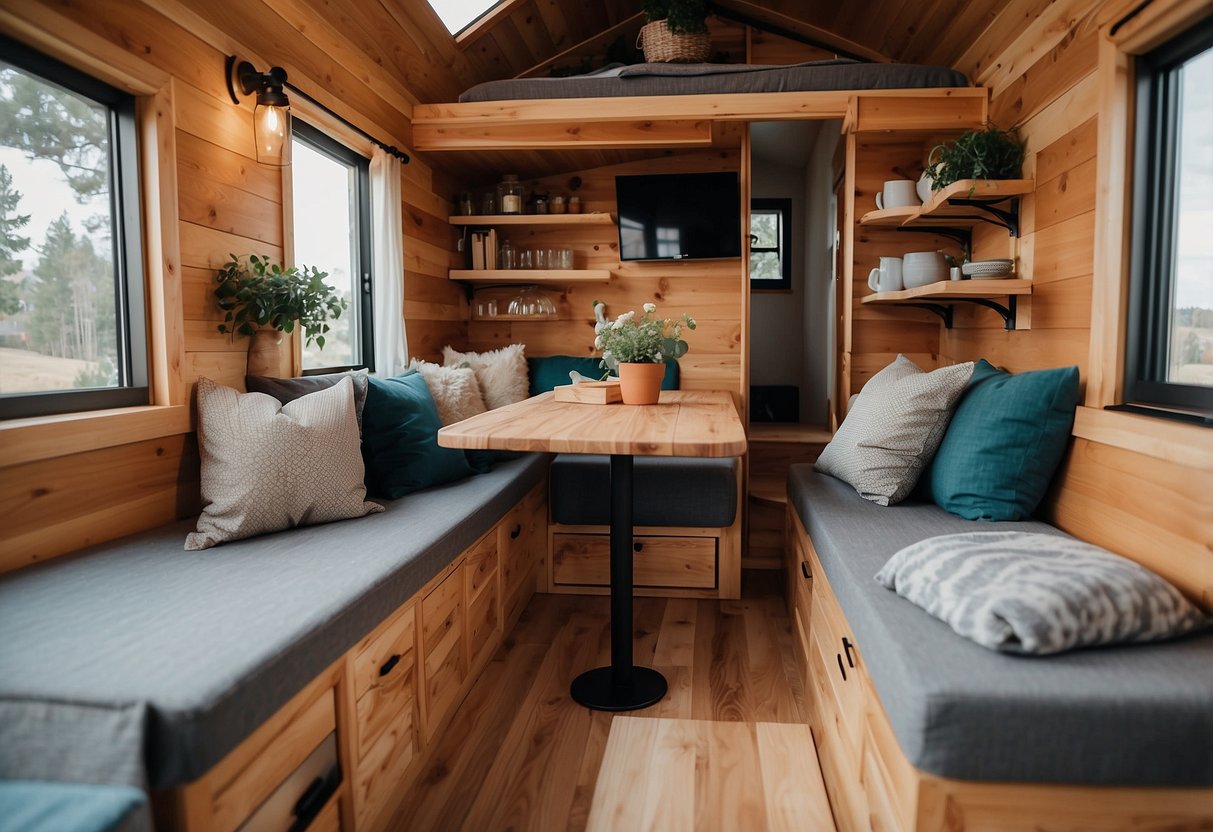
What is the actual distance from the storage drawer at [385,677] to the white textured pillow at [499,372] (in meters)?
1.94

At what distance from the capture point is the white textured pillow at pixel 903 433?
2.35 meters

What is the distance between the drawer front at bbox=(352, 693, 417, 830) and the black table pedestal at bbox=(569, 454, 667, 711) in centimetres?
61

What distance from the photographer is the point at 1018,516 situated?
2.12 m

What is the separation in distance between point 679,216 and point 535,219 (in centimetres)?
74

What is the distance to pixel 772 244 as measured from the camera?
531 cm

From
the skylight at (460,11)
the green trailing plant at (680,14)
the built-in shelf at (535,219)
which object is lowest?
the built-in shelf at (535,219)

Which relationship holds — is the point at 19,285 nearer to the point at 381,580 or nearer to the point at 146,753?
the point at 381,580

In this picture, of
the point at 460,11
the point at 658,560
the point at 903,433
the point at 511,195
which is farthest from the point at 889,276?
the point at 460,11

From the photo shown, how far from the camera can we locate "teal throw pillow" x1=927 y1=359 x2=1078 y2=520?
211 cm

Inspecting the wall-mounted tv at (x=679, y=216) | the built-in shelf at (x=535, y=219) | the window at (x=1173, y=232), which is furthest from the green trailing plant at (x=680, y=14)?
the window at (x=1173, y=232)

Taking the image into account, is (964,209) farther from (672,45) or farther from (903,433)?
(672,45)

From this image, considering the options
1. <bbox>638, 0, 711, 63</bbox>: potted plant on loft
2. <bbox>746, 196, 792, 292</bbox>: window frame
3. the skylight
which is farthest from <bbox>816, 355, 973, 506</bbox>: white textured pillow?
<bbox>746, 196, 792, 292</bbox>: window frame

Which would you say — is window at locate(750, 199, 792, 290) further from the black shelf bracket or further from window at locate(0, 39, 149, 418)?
window at locate(0, 39, 149, 418)

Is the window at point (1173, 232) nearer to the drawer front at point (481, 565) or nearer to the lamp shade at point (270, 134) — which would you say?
the drawer front at point (481, 565)
